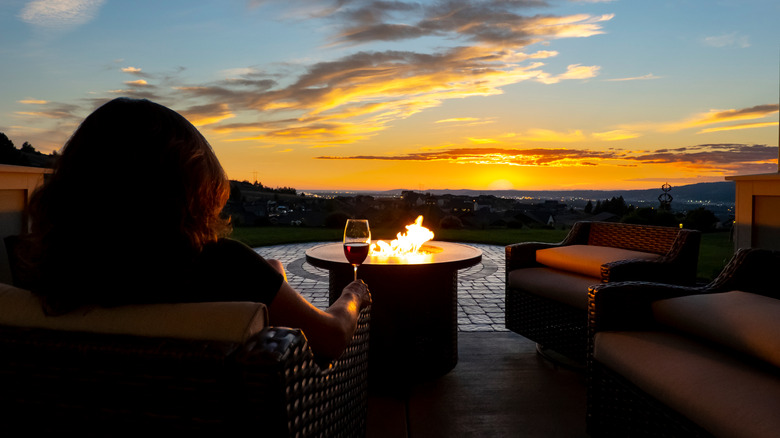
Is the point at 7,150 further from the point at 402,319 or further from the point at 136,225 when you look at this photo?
the point at 136,225

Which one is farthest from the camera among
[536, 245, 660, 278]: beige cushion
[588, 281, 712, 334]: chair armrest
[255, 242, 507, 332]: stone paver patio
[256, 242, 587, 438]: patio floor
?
[255, 242, 507, 332]: stone paver patio

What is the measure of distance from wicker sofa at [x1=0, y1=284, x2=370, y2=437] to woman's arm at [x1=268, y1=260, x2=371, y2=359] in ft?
0.75

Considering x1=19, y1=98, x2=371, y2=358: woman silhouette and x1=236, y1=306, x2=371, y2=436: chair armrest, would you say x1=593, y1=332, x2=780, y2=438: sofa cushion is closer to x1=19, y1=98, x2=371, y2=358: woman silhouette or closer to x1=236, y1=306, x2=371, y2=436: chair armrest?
x1=236, y1=306, x2=371, y2=436: chair armrest

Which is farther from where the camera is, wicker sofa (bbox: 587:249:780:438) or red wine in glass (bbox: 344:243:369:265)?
red wine in glass (bbox: 344:243:369:265)

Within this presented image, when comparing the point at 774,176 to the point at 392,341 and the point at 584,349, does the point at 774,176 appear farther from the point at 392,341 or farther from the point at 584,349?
the point at 392,341

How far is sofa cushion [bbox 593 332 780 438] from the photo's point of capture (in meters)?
1.17

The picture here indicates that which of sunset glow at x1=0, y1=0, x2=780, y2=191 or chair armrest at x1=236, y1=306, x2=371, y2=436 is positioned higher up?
sunset glow at x1=0, y1=0, x2=780, y2=191

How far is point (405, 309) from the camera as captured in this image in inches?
98.1

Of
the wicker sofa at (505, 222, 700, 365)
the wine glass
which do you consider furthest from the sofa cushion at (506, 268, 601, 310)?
the wine glass

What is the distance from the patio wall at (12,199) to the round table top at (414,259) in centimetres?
204

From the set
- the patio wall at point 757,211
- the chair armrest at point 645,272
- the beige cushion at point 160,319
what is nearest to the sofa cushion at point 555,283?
the chair armrest at point 645,272

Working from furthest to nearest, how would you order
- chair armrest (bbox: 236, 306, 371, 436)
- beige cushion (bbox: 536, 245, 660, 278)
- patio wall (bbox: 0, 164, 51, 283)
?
patio wall (bbox: 0, 164, 51, 283), beige cushion (bbox: 536, 245, 660, 278), chair armrest (bbox: 236, 306, 371, 436)

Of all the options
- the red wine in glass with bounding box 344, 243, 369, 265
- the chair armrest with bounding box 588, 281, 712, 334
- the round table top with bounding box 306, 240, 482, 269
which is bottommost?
the chair armrest with bounding box 588, 281, 712, 334

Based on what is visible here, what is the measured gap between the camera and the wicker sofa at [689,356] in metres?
1.26
